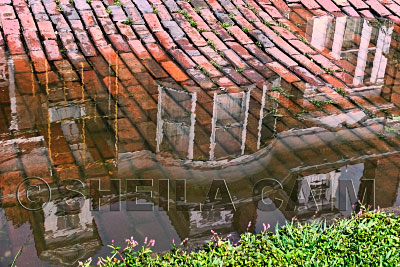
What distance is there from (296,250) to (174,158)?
6.46 feet

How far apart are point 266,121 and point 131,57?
6.84 ft

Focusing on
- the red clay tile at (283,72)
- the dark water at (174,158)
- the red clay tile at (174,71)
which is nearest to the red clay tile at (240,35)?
the red clay tile at (283,72)

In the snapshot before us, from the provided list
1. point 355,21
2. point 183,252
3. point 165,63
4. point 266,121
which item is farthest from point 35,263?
point 355,21

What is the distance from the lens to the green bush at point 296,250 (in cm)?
418

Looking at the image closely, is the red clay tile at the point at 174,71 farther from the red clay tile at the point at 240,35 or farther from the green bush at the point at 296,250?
the green bush at the point at 296,250

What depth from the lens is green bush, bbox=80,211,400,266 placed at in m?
4.18

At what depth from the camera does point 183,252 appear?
14.2 feet

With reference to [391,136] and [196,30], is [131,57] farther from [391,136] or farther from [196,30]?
[391,136]

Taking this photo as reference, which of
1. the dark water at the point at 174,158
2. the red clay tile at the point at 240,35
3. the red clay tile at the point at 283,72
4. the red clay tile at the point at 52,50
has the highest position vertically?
the red clay tile at the point at 240,35

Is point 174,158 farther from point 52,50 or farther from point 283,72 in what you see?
point 52,50

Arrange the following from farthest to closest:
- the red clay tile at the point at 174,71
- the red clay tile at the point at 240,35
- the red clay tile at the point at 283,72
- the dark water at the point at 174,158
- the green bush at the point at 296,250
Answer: the red clay tile at the point at 240,35 < the red clay tile at the point at 283,72 < the red clay tile at the point at 174,71 < the dark water at the point at 174,158 < the green bush at the point at 296,250

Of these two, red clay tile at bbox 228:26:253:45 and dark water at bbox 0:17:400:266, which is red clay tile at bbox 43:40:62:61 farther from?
red clay tile at bbox 228:26:253:45

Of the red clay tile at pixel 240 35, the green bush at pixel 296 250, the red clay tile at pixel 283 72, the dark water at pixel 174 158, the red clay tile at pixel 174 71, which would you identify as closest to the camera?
the green bush at pixel 296 250

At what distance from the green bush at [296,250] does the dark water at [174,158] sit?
36 cm
